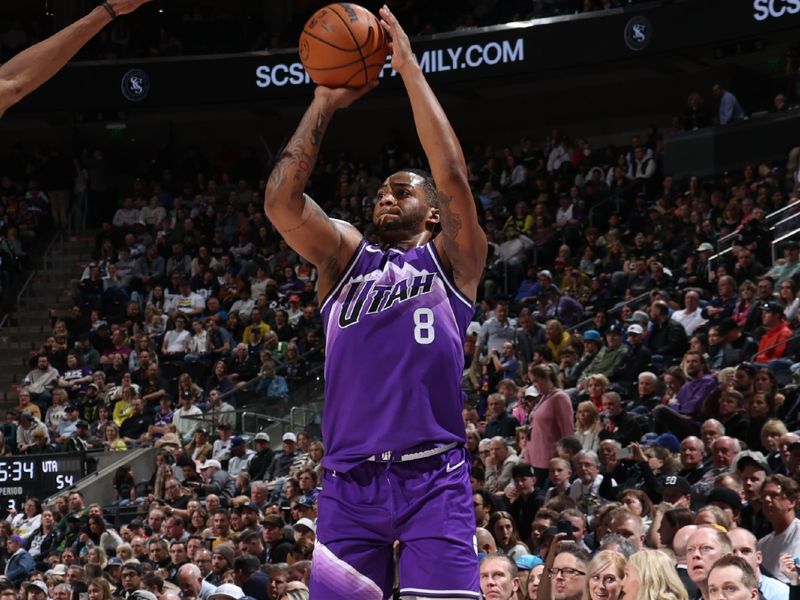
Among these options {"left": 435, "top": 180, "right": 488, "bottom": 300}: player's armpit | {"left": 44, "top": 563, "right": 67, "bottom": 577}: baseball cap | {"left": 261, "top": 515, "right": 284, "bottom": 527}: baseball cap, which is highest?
{"left": 435, "top": 180, "right": 488, "bottom": 300}: player's armpit

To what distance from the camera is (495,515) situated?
391 inches

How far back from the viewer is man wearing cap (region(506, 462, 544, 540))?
1088cm

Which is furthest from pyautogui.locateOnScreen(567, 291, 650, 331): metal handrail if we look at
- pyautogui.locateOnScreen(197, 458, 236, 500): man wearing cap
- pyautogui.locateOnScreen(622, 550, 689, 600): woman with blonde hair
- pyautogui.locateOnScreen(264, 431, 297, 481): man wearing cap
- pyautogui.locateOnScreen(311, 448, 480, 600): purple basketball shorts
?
pyautogui.locateOnScreen(311, 448, 480, 600): purple basketball shorts

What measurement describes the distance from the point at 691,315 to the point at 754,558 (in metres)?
7.98

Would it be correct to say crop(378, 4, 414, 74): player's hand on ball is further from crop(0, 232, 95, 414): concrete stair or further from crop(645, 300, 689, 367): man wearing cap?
crop(0, 232, 95, 414): concrete stair

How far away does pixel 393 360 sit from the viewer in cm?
449

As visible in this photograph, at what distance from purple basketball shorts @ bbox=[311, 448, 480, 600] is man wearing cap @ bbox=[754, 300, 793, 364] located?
9.13 meters

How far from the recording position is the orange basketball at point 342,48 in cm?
481

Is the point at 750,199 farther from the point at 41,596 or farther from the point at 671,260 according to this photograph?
the point at 41,596

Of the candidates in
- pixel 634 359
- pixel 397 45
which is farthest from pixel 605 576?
pixel 634 359

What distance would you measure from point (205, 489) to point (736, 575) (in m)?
11.1

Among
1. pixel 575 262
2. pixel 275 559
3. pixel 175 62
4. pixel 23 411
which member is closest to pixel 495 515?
pixel 275 559

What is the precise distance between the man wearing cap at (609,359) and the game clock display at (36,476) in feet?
25.4

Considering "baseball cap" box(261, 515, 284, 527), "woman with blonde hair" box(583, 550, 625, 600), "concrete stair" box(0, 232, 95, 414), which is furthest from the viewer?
"concrete stair" box(0, 232, 95, 414)
